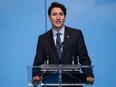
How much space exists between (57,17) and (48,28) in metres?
1.43

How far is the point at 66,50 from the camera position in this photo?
2242 millimetres

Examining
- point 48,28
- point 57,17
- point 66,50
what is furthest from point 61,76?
point 48,28

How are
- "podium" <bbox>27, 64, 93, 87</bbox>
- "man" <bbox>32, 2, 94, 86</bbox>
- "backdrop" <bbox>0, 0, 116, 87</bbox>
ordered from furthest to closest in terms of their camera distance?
"backdrop" <bbox>0, 0, 116, 87</bbox>
"man" <bbox>32, 2, 94, 86</bbox>
"podium" <bbox>27, 64, 93, 87</bbox>

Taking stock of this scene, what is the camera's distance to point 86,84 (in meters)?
1.68

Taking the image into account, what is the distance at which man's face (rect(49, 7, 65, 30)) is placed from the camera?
2.30 m

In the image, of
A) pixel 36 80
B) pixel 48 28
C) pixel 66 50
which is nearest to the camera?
pixel 36 80

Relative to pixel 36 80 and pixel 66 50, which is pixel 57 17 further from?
pixel 36 80

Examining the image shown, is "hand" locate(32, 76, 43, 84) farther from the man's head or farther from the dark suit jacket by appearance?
the man's head

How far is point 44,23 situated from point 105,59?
94 centimetres

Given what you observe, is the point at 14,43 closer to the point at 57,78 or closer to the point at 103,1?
the point at 103,1

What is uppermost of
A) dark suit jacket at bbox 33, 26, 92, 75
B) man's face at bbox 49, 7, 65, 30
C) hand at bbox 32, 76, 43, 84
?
man's face at bbox 49, 7, 65, 30

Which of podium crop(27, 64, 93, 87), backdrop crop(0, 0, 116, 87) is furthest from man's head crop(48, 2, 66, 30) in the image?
backdrop crop(0, 0, 116, 87)

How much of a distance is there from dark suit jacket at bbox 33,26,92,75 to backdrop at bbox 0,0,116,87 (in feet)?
4.40

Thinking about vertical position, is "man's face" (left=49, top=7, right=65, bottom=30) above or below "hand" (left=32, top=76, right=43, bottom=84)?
above
